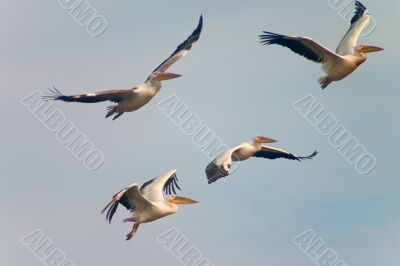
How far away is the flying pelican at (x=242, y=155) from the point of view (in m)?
21.1

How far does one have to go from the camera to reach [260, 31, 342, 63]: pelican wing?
22281mm

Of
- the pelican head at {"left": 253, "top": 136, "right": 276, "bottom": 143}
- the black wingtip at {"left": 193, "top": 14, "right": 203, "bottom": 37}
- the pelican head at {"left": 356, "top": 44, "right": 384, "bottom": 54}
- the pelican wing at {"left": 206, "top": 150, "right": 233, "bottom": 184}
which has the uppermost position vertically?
the pelican head at {"left": 356, "top": 44, "right": 384, "bottom": 54}

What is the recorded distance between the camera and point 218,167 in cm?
2117

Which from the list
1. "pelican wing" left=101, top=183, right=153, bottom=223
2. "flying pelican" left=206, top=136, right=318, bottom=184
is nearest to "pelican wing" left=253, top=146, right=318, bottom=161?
"flying pelican" left=206, top=136, right=318, bottom=184

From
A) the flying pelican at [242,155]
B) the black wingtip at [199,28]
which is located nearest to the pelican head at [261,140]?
the flying pelican at [242,155]

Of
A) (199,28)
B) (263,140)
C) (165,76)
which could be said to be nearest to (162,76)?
(165,76)

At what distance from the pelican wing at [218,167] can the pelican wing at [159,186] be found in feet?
3.52

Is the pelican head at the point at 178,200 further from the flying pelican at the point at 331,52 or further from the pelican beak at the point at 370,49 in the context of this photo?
the pelican beak at the point at 370,49

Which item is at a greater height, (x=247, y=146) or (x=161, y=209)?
(x=247, y=146)

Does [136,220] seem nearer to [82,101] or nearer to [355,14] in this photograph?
[82,101]

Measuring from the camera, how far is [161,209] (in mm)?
21031

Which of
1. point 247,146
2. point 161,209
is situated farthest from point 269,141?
point 161,209

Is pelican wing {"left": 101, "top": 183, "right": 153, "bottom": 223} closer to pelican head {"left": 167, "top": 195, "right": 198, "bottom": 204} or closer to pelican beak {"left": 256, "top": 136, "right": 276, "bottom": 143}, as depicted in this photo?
pelican head {"left": 167, "top": 195, "right": 198, "bottom": 204}

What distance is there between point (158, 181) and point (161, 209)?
1451mm
